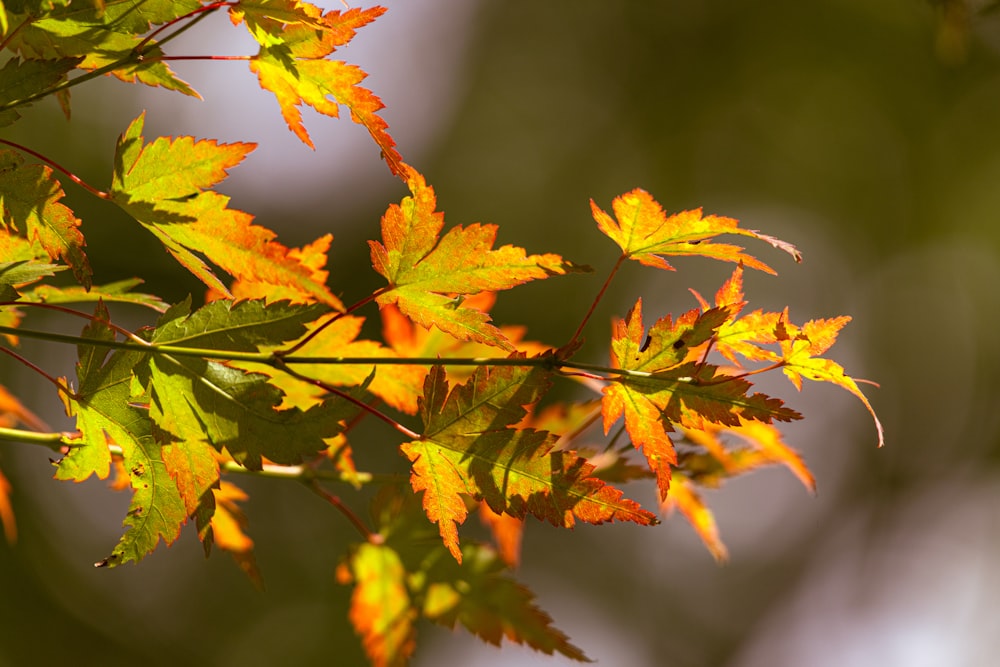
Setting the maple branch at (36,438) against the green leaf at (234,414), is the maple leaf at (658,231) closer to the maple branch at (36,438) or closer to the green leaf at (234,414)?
the green leaf at (234,414)

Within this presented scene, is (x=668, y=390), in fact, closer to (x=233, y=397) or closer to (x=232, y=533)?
(x=233, y=397)

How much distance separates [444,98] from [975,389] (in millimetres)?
5575

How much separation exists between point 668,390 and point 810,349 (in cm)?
14

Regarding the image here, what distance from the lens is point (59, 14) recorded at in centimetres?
59

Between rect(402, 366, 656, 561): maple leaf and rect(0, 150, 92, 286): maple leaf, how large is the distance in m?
0.28

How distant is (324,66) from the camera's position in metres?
0.66

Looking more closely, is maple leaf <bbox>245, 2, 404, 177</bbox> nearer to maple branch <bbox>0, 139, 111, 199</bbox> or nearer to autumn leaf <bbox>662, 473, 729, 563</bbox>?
maple branch <bbox>0, 139, 111, 199</bbox>

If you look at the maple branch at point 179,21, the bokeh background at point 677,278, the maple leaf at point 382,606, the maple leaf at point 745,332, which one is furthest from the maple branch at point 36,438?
the bokeh background at point 677,278

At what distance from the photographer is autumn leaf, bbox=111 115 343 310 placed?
2.02ft

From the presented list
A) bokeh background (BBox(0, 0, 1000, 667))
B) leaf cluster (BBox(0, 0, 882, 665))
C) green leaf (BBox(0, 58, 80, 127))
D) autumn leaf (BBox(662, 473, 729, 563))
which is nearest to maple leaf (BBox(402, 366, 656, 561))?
leaf cluster (BBox(0, 0, 882, 665))

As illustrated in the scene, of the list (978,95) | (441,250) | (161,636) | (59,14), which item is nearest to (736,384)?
(441,250)

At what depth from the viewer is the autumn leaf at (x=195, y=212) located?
62cm

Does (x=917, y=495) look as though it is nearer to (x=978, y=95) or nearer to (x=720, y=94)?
(x=978, y=95)

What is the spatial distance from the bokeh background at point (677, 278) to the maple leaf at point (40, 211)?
15.3 ft
